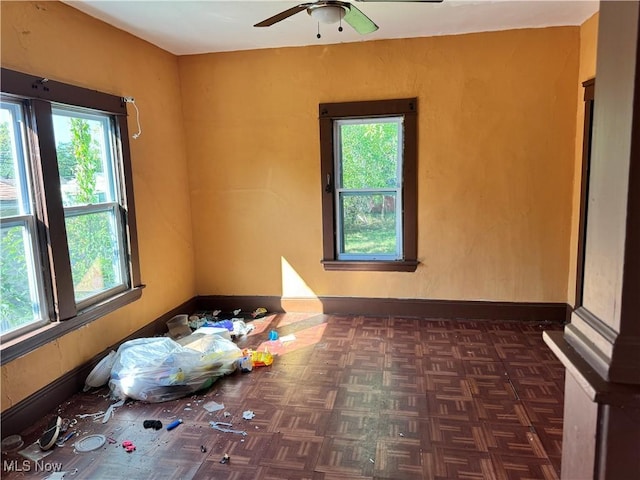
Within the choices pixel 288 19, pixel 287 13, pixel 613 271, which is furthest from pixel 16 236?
pixel 613 271

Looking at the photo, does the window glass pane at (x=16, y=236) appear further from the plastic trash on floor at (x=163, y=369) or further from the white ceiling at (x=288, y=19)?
the white ceiling at (x=288, y=19)

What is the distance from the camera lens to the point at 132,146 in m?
3.59

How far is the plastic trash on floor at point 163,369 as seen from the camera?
285cm

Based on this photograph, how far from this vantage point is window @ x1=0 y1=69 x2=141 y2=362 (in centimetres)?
257

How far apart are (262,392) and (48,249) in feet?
5.27

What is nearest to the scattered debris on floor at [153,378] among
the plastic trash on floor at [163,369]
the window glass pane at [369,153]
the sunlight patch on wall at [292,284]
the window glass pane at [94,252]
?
the plastic trash on floor at [163,369]

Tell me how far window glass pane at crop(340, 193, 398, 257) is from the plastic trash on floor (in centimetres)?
170

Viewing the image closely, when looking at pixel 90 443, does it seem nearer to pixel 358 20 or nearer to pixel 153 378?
pixel 153 378

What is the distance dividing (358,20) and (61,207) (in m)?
2.23

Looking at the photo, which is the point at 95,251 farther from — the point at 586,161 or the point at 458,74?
the point at 586,161

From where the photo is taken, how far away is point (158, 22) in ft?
11.0

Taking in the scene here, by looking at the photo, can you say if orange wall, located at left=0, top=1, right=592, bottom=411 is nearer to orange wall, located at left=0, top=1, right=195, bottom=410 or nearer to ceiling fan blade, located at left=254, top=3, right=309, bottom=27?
orange wall, located at left=0, top=1, right=195, bottom=410

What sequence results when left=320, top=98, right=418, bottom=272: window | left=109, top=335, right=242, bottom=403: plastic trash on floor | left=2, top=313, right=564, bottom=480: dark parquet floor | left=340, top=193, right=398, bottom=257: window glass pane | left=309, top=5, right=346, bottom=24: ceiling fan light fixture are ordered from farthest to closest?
left=340, top=193, right=398, bottom=257: window glass pane → left=320, top=98, right=418, bottom=272: window → left=109, top=335, right=242, bottom=403: plastic trash on floor → left=309, top=5, right=346, bottom=24: ceiling fan light fixture → left=2, top=313, right=564, bottom=480: dark parquet floor

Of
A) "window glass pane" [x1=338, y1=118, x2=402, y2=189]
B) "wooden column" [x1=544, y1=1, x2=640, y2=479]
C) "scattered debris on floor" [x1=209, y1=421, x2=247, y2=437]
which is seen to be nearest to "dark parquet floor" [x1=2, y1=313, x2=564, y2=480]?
"scattered debris on floor" [x1=209, y1=421, x2=247, y2=437]
